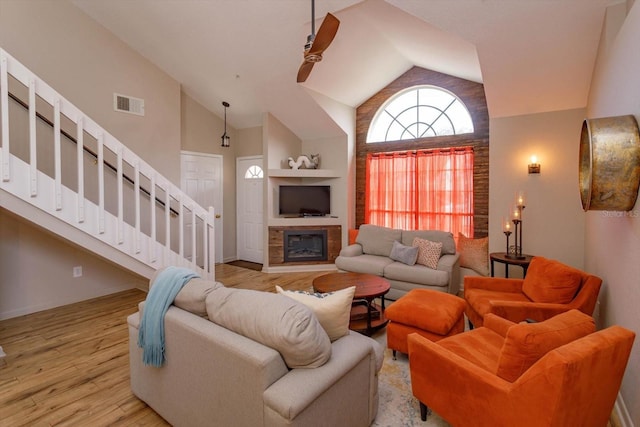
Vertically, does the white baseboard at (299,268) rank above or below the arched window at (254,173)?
below

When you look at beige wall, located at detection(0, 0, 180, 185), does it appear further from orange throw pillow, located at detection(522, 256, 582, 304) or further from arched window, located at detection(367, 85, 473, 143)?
orange throw pillow, located at detection(522, 256, 582, 304)

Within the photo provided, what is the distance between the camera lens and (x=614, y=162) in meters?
1.79

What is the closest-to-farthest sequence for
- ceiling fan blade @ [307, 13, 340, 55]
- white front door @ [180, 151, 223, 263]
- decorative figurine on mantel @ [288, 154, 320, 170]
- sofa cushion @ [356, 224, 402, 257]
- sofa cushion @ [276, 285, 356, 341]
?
sofa cushion @ [276, 285, 356, 341], ceiling fan blade @ [307, 13, 340, 55], sofa cushion @ [356, 224, 402, 257], white front door @ [180, 151, 223, 263], decorative figurine on mantel @ [288, 154, 320, 170]

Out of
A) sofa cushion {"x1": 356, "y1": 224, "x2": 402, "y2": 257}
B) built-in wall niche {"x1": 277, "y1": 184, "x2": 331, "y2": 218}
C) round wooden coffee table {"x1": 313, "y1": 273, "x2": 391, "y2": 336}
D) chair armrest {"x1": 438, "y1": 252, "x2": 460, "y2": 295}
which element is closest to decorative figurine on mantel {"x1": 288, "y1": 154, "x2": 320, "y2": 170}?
built-in wall niche {"x1": 277, "y1": 184, "x2": 331, "y2": 218}

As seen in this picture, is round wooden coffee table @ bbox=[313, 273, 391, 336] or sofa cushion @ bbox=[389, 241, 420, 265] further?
sofa cushion @ bbox=[389, 241, 420, 265]

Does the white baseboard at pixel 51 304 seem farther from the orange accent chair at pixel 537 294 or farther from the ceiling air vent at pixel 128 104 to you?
the orange accent chair at pixel 537 294

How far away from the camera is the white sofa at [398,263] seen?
3957 millimetres

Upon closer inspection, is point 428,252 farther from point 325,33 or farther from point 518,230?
point 325,33

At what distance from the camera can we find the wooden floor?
204cm

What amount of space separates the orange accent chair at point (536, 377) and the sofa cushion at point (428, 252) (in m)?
2.32

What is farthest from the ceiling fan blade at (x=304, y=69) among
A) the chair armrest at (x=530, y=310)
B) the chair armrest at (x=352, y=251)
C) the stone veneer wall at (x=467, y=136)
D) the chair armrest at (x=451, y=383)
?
the stone veneer wall at (x=467, y=136)

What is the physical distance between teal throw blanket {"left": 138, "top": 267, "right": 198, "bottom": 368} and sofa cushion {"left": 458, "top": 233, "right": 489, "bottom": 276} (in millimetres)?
→ 3938

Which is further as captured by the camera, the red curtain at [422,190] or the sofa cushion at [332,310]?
the red curtain at [422,190]

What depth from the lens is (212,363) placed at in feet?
5.20
